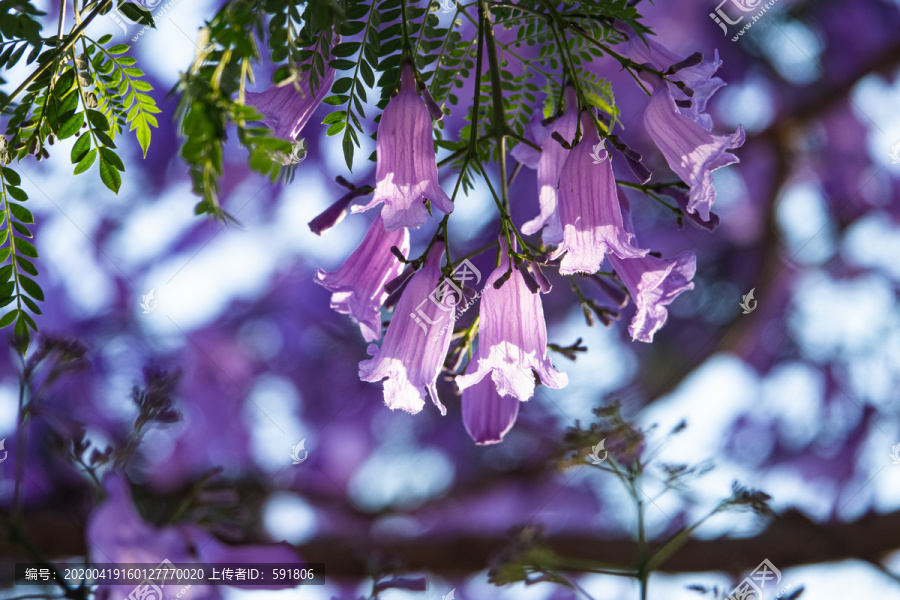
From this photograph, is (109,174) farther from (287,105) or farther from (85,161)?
(287,105)

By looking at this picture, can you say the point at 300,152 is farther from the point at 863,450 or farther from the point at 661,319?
the point at 863,450

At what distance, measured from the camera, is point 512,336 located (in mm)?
707

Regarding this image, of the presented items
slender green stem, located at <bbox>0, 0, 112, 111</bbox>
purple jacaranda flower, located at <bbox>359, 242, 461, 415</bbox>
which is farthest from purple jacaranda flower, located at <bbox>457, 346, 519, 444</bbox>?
slender green stem, located at <bbox>0, 0, 112, 111</bbox>

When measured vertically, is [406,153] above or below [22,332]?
above

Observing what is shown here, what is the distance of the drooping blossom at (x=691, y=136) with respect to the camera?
27.3 inches

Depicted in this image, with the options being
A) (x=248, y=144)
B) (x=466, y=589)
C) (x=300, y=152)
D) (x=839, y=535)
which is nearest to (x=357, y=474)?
(x=466, y=589)

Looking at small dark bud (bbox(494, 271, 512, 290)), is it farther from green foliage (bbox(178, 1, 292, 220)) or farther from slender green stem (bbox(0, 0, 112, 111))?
slender green stem (bbox(0, 0, 112, 111))

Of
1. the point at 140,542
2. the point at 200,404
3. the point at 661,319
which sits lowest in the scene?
the point at 200,404

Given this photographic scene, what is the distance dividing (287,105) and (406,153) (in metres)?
0.15

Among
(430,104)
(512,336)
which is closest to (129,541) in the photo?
(512,336)

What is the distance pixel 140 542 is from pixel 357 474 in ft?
6.82

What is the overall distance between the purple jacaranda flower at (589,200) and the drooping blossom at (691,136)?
0.08 metres

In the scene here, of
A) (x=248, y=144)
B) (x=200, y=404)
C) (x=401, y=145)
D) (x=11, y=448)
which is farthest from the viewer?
(x=200, y=404)

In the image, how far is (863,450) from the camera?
3.12m
